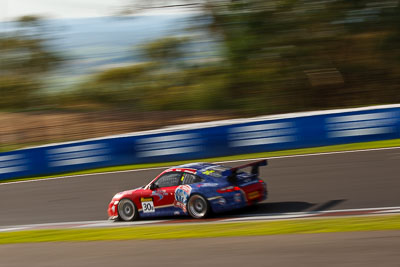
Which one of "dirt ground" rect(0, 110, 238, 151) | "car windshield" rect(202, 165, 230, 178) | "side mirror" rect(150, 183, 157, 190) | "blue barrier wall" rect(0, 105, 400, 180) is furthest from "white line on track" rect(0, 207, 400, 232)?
"dirt ground" rect(0, 110, 238, 151)

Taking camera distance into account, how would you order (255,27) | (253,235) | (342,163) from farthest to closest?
1. (255,27)
2. (342,163)
3. (253,235)

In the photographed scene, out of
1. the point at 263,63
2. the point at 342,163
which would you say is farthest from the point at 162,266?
the point at 263,63

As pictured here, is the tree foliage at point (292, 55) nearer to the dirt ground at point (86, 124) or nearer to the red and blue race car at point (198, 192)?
the dirt ground at point (86, 124)

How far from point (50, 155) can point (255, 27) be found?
12.1 meters

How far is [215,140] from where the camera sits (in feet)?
56.3

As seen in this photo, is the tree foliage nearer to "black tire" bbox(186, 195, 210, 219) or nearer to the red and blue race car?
the red and blue race car

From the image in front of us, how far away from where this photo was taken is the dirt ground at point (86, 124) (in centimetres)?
2536

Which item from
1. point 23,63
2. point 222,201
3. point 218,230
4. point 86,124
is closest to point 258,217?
point 222,201

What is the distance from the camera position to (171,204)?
10906 millimetres

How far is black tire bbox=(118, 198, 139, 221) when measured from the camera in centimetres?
1149

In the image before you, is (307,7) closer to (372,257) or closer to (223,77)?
(223,77)

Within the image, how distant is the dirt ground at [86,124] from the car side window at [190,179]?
14.3 metres

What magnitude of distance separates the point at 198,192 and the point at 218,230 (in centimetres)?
202

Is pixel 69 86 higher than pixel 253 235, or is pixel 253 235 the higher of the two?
pixel 69 86
